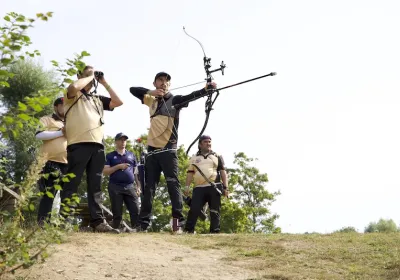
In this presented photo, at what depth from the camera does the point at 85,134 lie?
7.90 m

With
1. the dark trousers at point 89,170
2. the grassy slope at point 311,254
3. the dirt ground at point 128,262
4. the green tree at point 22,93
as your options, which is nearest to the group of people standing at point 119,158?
the dark trousers at point 89,170

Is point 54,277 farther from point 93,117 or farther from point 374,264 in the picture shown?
point 374,264

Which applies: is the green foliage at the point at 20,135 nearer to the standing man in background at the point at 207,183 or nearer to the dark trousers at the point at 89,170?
the dark trousers at the point at 89,170

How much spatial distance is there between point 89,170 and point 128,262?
1944 millimetres

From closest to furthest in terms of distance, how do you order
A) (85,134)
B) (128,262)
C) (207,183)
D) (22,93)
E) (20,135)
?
1. (20,135)
2. (128,262)
3. (85,134)
4. (207,183)
5. (22,93)

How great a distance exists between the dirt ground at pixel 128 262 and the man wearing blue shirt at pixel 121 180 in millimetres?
2789

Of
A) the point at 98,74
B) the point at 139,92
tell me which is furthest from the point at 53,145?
the point at 139,92

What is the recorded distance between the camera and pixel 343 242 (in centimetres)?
878

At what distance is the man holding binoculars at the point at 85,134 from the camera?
25.8 ft

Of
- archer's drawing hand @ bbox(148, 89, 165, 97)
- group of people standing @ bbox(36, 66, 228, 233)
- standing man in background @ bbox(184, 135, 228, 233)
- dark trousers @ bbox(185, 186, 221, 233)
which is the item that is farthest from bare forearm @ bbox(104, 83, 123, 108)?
dark trousers @ bbox(185, 186, 221, 233)

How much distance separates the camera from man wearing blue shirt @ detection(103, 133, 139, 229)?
35.0 ft

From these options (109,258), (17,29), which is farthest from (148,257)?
(17,29)

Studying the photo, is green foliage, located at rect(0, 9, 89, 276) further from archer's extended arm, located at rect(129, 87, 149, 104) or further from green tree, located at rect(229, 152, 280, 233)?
green tree, located at rect(229, 152, 280, 233)

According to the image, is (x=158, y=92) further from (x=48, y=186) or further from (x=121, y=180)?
(x=48, y=186)
